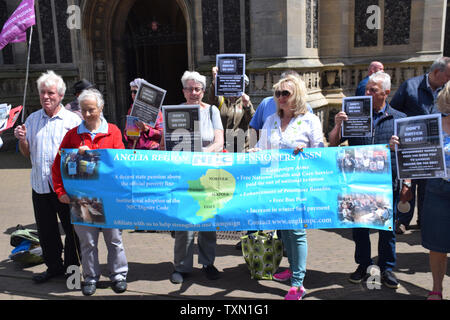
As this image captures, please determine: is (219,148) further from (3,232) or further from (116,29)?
(116,29)

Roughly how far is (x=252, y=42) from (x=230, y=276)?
686cm

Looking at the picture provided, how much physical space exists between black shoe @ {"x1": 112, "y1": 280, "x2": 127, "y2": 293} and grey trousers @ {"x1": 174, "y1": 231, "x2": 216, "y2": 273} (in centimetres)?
57

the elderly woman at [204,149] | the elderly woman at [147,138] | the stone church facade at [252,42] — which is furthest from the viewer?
the stone church facade at [252,42]

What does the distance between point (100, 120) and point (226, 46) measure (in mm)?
7813

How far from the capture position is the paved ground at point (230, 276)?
13.3ft

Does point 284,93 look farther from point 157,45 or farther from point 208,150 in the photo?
point 157,45

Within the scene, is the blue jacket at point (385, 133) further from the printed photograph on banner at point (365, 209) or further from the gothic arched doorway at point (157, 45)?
the gothic arched doorway at point (157, 45)

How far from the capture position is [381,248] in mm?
4105

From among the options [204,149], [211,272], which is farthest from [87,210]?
[211,272]

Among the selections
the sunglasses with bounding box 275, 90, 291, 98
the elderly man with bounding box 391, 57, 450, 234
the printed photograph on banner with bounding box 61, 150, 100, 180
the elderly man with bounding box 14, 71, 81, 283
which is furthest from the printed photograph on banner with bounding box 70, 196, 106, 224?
the elderly man with bounding box 391, 57, 450, 234

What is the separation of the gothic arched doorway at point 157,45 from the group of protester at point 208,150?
30.2ft

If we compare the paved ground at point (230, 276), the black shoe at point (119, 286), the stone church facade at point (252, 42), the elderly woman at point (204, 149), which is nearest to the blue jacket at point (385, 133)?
the paved ground at point (230, 276)

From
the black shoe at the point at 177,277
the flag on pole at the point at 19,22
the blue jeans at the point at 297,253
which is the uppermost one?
the flag on pole at the point at 19,22

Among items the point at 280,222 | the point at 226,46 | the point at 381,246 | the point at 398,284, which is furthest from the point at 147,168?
the point at 226,46
